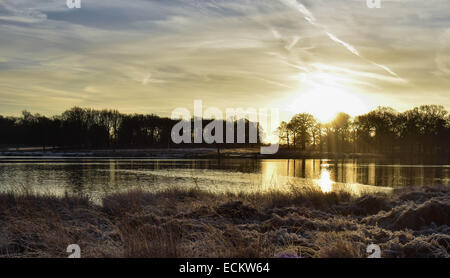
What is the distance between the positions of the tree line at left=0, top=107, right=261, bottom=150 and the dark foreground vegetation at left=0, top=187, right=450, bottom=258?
83462 mm

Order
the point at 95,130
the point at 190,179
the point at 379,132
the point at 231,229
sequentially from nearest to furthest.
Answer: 1. the point at 231,229
2. the point at 190,179
3. the point at 379,132
4. the point at 95,130

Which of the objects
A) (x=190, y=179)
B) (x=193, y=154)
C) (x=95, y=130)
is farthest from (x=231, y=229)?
(x=95, y=130)

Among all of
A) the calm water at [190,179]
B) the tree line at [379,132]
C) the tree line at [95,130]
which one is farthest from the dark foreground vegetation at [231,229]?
the tree line at [95,130]

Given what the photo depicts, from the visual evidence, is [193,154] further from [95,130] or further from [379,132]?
[379,132]

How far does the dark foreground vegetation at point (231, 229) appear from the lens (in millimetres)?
7070

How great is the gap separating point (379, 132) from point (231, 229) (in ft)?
292

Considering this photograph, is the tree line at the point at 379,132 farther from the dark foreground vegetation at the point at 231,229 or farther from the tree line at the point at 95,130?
the dark foreground vegetation at the point at 231,229

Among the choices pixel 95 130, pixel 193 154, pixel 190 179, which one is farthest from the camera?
pixel 95 130

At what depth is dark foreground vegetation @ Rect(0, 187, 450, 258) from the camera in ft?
23.2

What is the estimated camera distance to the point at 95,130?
99.7 meters

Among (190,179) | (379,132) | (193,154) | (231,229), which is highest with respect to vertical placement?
(379,132)

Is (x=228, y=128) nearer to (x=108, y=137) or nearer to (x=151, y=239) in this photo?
(x=108, y=137)

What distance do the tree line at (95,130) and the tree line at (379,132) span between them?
16332 mm
